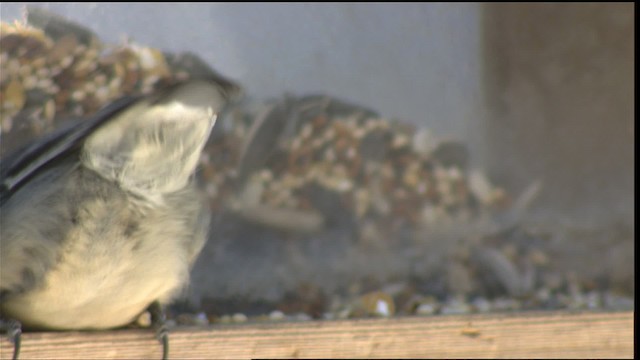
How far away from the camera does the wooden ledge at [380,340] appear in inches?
81.2

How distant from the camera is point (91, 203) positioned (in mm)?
1994

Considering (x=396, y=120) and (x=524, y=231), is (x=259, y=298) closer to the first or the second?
(x=396, y=120)

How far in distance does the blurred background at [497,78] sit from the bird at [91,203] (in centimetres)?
55

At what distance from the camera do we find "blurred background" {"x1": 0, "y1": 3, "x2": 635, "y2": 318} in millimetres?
2688

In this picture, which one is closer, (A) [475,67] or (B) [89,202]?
(B) [89,202]

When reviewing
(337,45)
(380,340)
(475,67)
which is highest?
(475,67)

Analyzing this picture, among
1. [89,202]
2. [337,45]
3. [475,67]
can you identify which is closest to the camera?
[89,202]

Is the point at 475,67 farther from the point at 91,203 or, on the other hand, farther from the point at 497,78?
the point at 91,203

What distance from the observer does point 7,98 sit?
7.45 ft

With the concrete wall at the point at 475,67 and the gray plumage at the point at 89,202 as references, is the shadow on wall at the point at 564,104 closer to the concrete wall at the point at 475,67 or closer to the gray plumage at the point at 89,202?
the concrete wall at the point at 475,67

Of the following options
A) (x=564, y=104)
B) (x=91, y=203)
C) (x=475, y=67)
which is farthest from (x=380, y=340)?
(x=564, y=104)

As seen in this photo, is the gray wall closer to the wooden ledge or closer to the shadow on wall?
the shadow on wall

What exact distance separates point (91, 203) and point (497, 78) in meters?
1.43

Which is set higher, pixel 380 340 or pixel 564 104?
pixel 564 104
